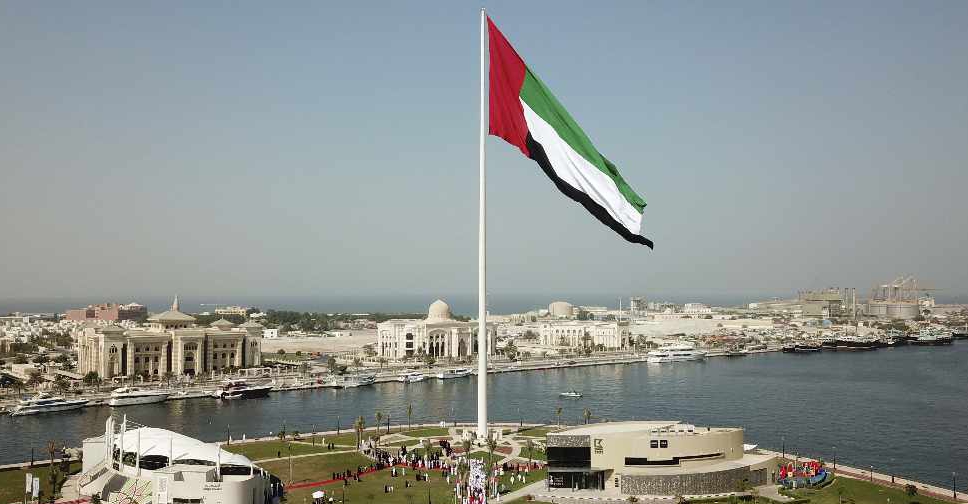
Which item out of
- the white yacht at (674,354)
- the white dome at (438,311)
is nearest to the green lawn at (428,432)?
the white dome at (438,311)

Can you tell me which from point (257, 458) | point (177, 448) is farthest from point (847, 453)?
point (177, 448)

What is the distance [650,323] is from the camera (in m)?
196

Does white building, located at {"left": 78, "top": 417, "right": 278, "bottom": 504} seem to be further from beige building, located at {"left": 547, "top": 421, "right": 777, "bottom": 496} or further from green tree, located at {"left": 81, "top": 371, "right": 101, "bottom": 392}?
green tree, located at {"left": 81, "top": 371, "right": 101, "bottom": 392}

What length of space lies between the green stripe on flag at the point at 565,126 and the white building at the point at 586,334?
11117 centimetres

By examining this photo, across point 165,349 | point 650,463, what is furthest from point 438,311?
point 650,463

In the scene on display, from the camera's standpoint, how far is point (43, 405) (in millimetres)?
65688

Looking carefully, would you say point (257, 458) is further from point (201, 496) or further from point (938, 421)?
point (938, 421)

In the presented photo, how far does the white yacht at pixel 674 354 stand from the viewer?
386 ft

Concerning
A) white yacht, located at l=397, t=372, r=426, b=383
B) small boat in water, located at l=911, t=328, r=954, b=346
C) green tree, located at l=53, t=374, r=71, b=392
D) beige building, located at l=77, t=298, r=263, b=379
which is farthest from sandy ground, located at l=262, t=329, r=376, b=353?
small boat in water, located at l=911, t=328, r=954, b=346

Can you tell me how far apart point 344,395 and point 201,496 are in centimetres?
4842

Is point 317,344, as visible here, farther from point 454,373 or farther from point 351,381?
point 351,381

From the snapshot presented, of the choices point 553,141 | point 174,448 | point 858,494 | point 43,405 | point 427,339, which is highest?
point 553,141

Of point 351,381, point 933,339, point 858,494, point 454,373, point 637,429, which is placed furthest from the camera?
point 933,339

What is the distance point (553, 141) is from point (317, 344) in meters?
112
